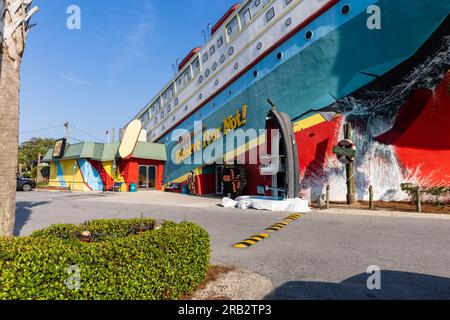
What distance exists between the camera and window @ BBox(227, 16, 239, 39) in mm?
22375

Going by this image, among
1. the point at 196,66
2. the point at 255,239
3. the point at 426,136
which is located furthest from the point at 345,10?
the point at 196,66

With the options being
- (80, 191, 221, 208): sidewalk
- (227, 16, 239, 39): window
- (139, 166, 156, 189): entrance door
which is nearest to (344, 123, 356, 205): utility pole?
(80, 191, 221, 208): sidewalk

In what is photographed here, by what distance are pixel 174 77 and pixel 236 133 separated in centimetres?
1271

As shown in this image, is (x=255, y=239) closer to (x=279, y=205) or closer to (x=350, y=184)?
(x=279, y=205)

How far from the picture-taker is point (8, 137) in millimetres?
5320

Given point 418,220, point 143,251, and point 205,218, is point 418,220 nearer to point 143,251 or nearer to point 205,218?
point 205,218

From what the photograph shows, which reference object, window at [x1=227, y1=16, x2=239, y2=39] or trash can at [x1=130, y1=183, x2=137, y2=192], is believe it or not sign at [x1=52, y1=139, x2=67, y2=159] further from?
window at [x1=227, y1=16, x2=239, y2=39]

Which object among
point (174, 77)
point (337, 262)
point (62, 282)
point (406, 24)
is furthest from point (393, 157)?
point (174, 77)

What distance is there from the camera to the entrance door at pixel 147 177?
30344 millimetres

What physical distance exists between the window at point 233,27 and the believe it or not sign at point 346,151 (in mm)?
12525

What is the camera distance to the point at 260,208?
1465cm

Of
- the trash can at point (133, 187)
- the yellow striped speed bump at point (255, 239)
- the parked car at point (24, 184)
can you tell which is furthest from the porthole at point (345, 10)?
the parked car at point (24, 184)

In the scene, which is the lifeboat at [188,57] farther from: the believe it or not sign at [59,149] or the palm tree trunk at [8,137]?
the palm tree trunk at [8,137]

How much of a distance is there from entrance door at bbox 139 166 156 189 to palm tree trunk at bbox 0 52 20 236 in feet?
82.4
